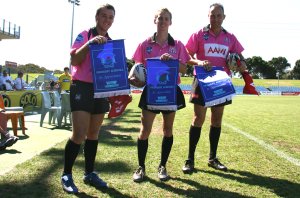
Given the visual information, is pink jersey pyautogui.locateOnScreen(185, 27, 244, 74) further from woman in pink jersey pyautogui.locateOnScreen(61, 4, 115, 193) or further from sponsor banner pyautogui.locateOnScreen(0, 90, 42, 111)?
sponsor banner pyautogui.locateOnScreen(0, 90, 42, 111)

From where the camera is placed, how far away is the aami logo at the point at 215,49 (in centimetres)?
508

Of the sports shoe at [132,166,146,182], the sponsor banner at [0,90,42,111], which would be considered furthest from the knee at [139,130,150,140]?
the sponsor banner at [0,90,42,111]

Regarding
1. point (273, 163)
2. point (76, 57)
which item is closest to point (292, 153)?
point (273, 163)

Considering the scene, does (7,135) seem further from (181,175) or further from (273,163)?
(273,163)

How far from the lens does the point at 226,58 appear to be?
5.13 meters

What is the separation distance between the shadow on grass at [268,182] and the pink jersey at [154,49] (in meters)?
1.75

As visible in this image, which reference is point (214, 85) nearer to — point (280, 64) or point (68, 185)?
point (68, 185)

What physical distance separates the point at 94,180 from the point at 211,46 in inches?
94.7

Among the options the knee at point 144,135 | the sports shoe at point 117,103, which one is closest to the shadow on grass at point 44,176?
the knee at point 144,135

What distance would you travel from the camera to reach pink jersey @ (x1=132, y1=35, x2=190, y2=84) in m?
4.54

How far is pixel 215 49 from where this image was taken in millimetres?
5082

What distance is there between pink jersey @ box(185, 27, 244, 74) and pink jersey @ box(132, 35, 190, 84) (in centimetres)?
59

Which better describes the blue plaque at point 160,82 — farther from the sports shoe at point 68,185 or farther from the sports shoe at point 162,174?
the sports shoe at point 68,185

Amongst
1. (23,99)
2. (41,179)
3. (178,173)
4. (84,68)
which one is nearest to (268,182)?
(178,173)
